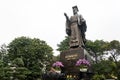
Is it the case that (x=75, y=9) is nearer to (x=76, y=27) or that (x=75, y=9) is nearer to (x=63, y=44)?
(x=76, y=27)

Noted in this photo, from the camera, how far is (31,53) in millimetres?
34031

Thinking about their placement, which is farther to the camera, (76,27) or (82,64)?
(76,27)

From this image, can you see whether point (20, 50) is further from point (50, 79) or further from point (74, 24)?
point (50, 79)

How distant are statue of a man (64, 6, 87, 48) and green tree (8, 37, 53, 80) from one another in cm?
1579

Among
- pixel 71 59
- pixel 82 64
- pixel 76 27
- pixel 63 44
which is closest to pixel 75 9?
pixel 76 27

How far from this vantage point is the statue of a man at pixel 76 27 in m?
17.7

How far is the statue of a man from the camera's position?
58.0ft

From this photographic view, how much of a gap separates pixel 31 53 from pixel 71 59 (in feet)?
61.0

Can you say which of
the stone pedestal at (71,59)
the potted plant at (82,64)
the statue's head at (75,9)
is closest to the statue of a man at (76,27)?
the statue's head at (75,9)

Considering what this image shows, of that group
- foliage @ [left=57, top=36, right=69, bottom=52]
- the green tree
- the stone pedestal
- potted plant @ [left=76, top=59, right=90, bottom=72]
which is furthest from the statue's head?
foliage @ [left=57, top=36, right=69, bottom=52]

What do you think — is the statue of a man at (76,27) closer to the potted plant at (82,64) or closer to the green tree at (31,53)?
the potted plant at (82,64)

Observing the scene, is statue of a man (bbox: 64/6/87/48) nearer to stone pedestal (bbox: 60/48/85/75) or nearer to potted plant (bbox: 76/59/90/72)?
stone pedestal (bbox: 60/48/85/75)

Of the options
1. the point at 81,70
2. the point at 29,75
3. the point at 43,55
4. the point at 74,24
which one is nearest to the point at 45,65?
the point at 43,55

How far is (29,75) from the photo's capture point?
32344 millimetres
